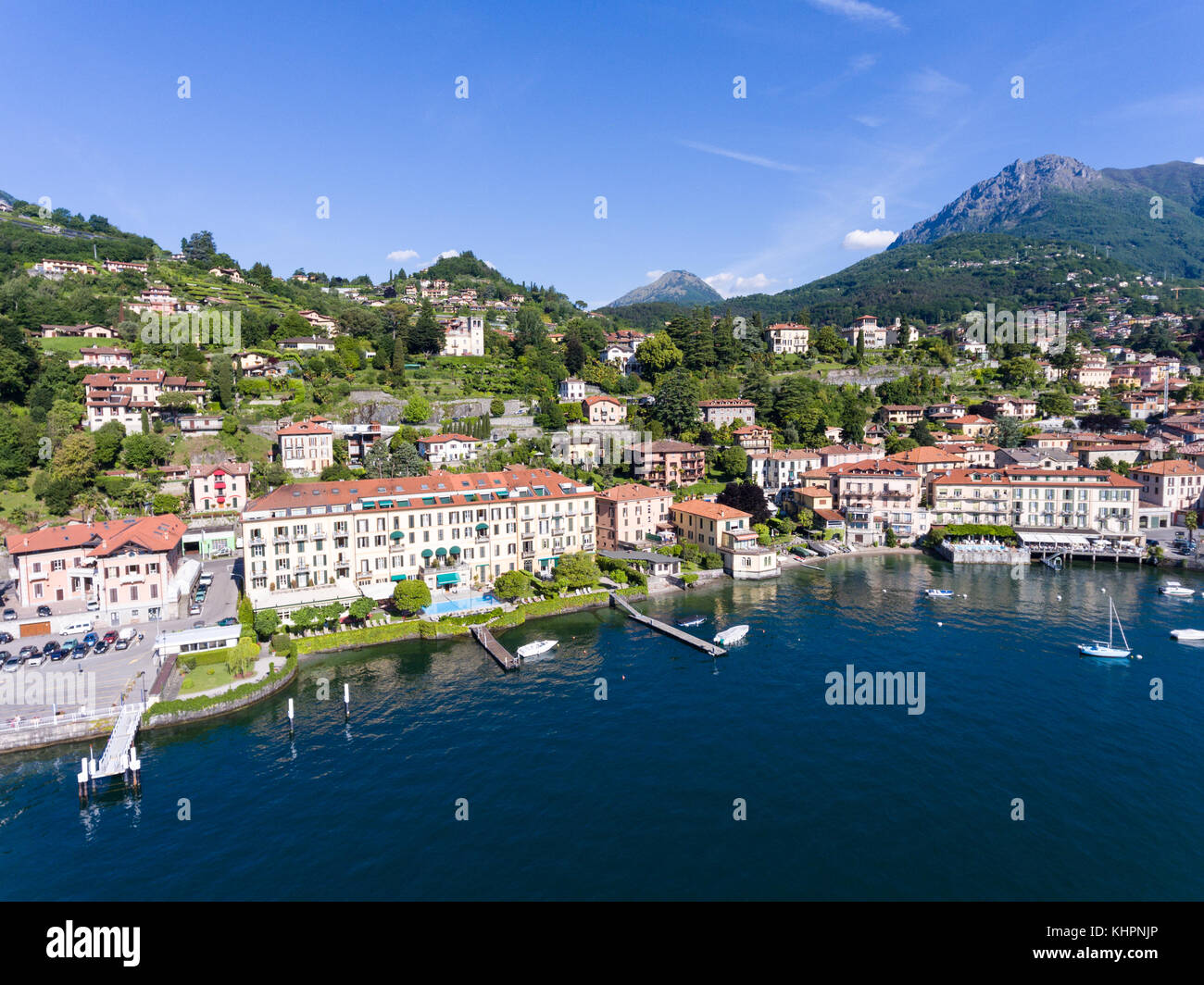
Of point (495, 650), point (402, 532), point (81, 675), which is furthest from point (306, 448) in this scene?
point (495, 650)

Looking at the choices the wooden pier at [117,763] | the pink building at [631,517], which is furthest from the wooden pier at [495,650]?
the pink building at [631,517]

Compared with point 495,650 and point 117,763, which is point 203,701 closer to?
point 117,763

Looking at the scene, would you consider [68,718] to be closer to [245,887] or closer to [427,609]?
[245,887]

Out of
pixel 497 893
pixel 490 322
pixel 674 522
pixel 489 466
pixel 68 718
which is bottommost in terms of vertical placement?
pixel 497 893

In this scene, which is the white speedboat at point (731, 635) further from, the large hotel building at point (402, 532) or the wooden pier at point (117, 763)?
the wooden pier at point (117, 763)

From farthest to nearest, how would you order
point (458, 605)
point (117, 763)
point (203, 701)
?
point (458, 605) → point (203, 701) → point (117, 763)

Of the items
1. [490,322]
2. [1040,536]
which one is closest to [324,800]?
[1040,536]
